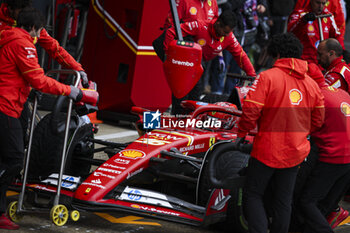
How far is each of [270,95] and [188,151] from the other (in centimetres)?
163

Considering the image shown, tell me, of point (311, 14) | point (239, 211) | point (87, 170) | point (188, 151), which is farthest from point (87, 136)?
point (311, 14)

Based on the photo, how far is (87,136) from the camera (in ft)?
20.1

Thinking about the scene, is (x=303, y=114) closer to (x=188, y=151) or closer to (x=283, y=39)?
(x=283, y=39)

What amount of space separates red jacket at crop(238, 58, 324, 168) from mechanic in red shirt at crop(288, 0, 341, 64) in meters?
4.21

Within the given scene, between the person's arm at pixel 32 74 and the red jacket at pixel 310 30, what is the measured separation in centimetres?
468

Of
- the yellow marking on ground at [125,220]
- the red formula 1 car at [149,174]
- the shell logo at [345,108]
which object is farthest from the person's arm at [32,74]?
the shell logo at [345,108]

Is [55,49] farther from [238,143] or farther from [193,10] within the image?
[193,10]

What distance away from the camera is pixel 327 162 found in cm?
490

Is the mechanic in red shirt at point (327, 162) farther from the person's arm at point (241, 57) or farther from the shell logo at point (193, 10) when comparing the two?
the shell logo at point (193, 10)

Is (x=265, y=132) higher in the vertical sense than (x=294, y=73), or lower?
lower

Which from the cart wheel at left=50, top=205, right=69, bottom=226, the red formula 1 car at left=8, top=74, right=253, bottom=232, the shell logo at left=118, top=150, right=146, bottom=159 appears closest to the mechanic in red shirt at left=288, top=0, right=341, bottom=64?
the red formula 1 car at left=8, top=74, right=253, bottom=232

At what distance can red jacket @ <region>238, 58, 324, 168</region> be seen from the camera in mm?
4344

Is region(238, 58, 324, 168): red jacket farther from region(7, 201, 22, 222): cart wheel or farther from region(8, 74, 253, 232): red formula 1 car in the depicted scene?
region(7, 201, 22, 222): cart wheel

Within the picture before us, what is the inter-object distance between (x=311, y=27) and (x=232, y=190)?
423 centimetres
